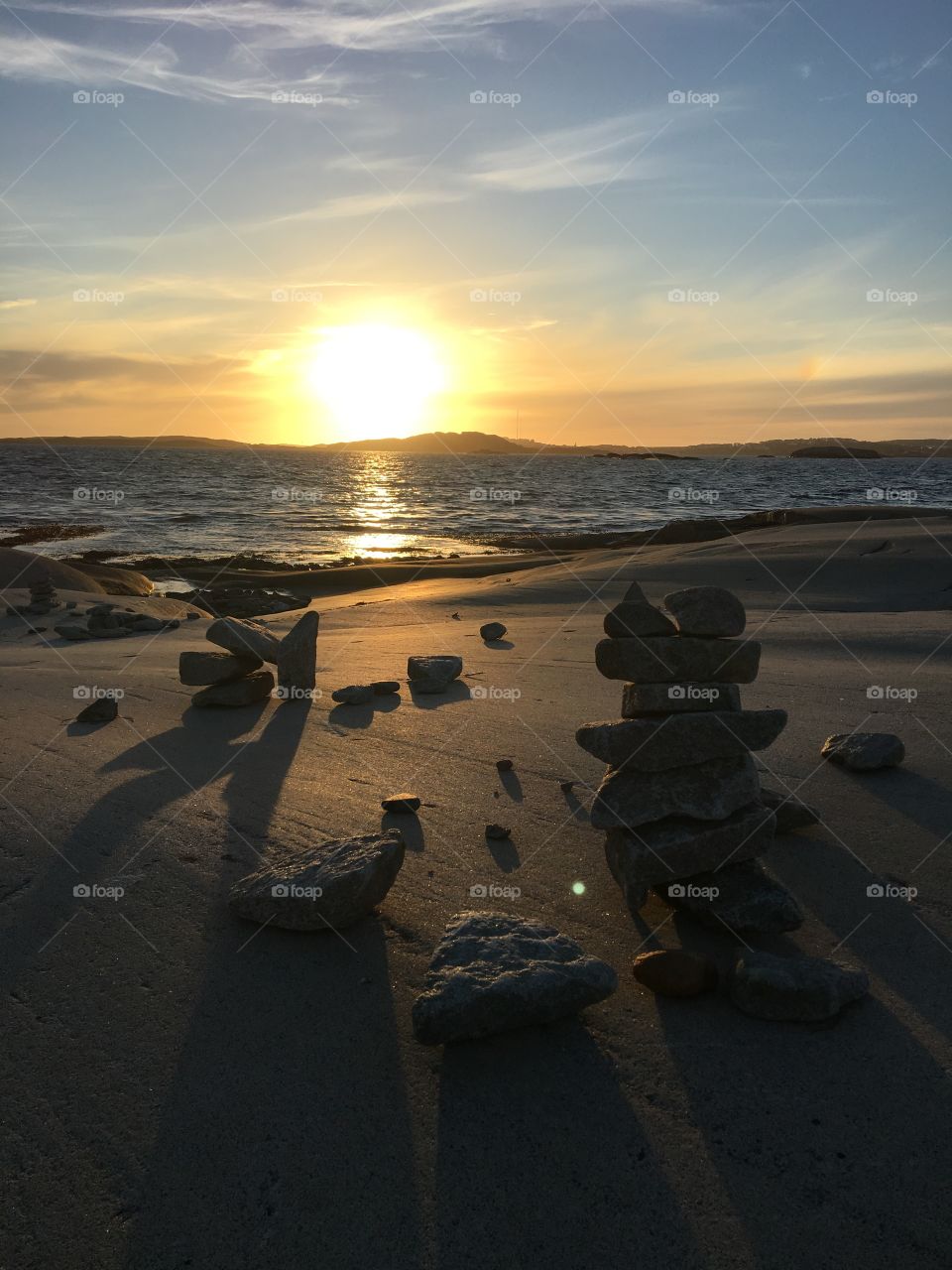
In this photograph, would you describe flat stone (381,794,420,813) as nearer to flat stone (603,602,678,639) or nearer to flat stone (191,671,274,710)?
flat stone (603,602,678,639)

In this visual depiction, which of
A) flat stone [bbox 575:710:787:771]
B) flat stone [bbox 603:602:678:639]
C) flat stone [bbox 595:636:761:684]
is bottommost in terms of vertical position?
flat stone [bbox 575:710:787:771]

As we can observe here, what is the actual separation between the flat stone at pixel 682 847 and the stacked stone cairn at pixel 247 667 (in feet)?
13.5

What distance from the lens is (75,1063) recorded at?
9.48 ft

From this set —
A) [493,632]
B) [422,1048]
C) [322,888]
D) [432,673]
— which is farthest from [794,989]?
[493,632]

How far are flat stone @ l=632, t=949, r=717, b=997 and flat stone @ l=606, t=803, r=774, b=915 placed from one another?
Answer: 18.7 inches

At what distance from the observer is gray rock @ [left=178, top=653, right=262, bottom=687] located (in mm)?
7284

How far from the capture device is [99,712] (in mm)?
6559

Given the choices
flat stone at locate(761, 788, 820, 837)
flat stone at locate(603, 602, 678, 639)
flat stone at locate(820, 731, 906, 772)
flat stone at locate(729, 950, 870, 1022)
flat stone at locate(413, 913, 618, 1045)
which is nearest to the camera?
flat stone at locate(413, 913, 618, 1045)

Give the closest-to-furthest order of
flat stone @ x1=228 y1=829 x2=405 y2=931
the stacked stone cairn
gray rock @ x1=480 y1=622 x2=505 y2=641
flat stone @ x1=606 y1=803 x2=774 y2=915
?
flat stone @ x1=228 y1=829 x2=405 y2=931 → flat stone @ x1=606 y1=803 x2=774 y2=915 → the stacked stone cairn → gray rock @ x1=480 y1=622 x2=505 y2=641

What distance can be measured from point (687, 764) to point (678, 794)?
0.17 m

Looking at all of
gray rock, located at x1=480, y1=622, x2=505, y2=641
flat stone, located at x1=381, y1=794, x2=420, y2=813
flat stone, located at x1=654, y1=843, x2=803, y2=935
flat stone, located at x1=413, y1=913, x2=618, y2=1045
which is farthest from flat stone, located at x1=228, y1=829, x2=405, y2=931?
gray rock, located at x1=480, y1=622, x2=505, y2=641

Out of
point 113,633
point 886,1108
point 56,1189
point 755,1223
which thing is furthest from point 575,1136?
point 113,633

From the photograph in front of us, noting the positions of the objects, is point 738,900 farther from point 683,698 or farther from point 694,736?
point 683,698

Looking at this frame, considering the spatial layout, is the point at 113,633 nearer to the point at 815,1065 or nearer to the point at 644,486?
the point at 815,1065
